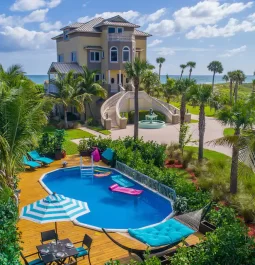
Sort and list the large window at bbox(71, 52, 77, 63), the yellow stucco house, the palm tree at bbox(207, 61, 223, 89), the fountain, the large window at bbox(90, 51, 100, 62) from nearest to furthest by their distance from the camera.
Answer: the fountain < the yellow stucco house < the large window at bbox(90, 51, 100, 62) < the large window at bbox(71, 52, 77, 63) < the palm tree at bbox(207, 61, 223, 89)

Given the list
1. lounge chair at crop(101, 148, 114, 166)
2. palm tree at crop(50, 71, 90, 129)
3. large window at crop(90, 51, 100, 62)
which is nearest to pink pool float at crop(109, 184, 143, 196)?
lounge chair at crop(101, 148, 114, 166)

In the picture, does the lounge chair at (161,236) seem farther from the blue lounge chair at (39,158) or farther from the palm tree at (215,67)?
the palm tree at (215,67)

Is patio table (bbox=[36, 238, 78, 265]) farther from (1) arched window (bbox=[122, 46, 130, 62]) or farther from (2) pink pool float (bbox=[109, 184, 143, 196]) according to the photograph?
(1) arched window (bbox=[122, 46, 130, 62])

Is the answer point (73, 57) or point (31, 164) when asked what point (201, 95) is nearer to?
point (31, 164)

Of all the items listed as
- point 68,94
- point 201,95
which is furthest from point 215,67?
point 201,95

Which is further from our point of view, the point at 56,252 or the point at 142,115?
the point at 142,115

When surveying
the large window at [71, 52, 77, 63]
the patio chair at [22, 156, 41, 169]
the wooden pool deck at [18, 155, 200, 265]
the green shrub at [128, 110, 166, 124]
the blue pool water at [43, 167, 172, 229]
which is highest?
the large window at [71, 52, 77, 63]

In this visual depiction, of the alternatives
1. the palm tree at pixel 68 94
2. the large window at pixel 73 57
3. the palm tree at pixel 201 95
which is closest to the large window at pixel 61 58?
the large window at pixel 73 57
